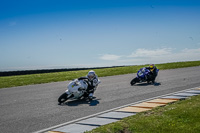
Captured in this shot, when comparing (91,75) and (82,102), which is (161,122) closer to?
(82,102)

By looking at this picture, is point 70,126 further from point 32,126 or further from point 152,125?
point 152,125

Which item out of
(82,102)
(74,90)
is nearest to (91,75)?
(74,90)

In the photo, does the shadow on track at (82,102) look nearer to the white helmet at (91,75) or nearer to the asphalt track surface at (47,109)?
the asphalt track surface at (47,109)

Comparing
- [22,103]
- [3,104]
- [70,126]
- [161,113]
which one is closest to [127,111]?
[161,113]

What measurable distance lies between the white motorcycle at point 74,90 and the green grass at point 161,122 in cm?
381

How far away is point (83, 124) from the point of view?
7383 millimetres

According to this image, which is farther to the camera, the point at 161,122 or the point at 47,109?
the point at 47,109

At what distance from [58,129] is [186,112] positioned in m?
3.84

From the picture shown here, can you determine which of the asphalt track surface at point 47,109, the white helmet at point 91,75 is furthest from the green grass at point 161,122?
the white helmet at point 91,75

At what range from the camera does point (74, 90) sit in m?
11.0

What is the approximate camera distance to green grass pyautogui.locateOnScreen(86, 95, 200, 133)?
254 inches

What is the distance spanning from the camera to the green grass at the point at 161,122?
6441 millimetres

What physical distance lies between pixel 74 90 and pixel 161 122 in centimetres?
493

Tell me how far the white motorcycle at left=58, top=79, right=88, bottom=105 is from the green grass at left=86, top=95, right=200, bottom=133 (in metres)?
3.81
